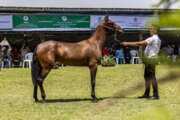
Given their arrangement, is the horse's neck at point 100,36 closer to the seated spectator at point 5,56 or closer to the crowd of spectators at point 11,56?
the crowd of spectators at point 11,56

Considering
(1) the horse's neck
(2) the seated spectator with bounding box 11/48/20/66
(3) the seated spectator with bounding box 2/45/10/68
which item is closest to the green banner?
(3) the seated spectator with bounding box 2/45/10/68

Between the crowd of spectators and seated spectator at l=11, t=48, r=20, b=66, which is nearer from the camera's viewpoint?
the crowd of spectators

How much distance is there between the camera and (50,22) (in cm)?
1703

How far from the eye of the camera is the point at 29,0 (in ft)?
62.0

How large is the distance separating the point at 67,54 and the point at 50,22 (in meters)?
11.0

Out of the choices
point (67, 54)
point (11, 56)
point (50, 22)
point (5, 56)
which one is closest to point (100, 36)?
point (67, 54)

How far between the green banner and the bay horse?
10800 millimetres

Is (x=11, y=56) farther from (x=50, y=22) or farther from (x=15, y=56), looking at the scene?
(x=50, y=22)

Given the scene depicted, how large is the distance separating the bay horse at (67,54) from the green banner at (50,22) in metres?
10.8

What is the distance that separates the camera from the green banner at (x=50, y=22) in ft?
54.8

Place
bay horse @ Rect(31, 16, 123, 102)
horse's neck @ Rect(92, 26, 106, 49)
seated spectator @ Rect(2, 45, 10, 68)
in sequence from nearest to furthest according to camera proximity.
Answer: bay horse @ Rect(31, 16, 123, 102), horse's neck @ Rect(92, 26, 106, 49), seated spectator @ Rect(2, 45, 10, 68)

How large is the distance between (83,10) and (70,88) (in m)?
11.1

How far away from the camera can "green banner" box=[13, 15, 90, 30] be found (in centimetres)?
1670

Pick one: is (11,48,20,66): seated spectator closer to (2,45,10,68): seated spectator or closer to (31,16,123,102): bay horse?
(2,45,10,68): seated spectator
